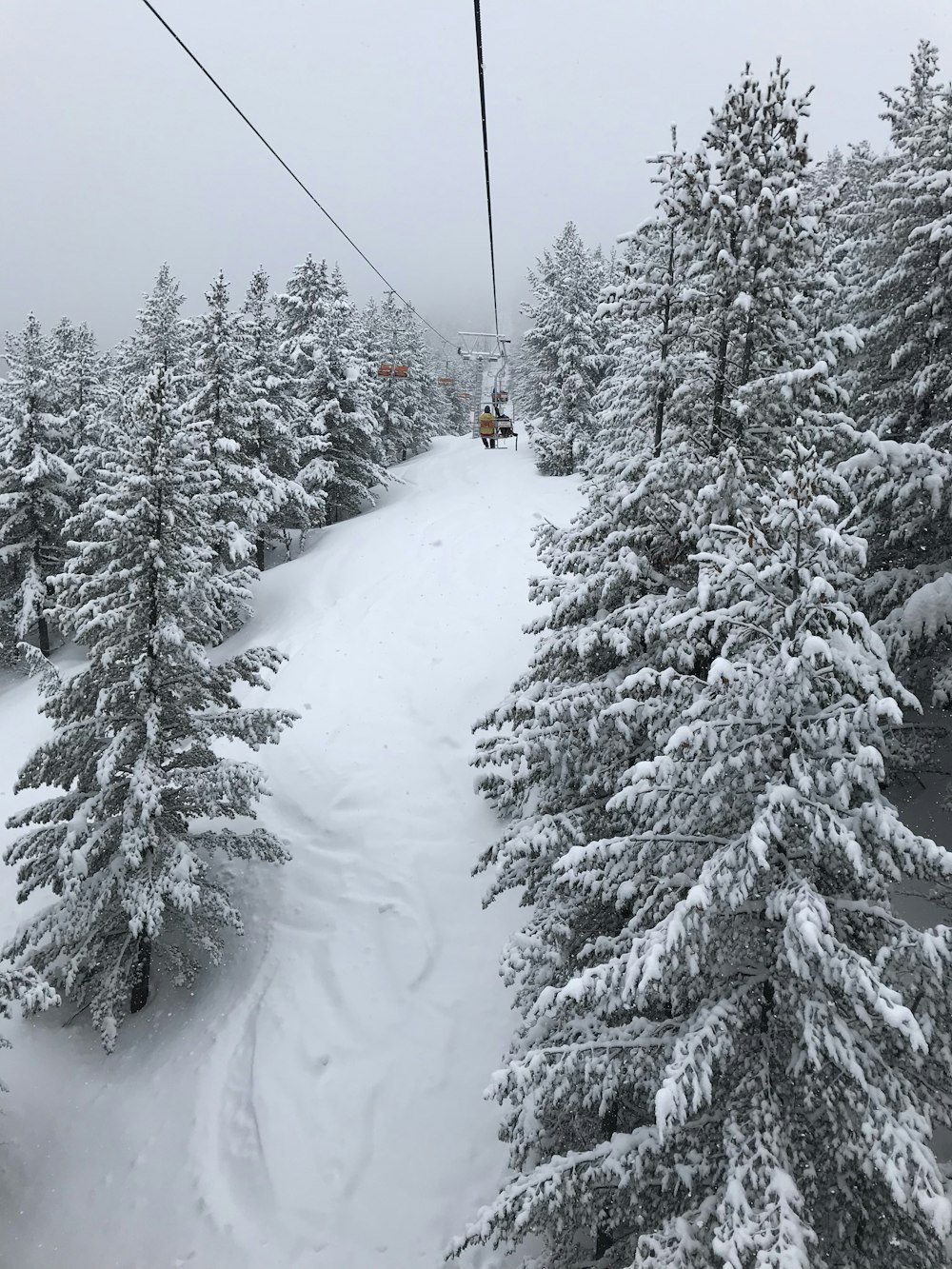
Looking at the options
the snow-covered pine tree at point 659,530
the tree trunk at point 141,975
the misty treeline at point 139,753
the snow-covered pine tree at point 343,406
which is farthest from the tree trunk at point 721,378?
the snow-covered pine tree at point 343,406

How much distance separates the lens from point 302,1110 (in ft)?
34.1

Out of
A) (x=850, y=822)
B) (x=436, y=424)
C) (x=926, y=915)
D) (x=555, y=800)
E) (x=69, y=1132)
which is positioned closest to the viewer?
(x=850, y=822)

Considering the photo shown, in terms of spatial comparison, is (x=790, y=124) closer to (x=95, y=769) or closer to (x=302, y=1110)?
(x=95, y=769)

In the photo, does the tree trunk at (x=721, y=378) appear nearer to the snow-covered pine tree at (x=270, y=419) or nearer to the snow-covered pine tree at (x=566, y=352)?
the snow-covered pine tree at (x=270, y=419)

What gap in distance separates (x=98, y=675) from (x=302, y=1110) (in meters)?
7.22

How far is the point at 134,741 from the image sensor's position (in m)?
11.1

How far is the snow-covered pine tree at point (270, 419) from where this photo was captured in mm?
25578

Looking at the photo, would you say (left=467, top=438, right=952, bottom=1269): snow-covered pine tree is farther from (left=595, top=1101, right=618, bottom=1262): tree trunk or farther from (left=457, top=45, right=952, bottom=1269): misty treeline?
(left=595, top=1101, right=618, bottom=1262): tree trunk

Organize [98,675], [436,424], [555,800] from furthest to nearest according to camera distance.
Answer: [436,424], [98,675], [555,800]

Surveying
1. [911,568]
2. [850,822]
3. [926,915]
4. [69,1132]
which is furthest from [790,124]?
[69,1132]

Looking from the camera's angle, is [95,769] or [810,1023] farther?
[95,769]

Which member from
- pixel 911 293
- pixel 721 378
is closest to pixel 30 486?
pixel 721 378

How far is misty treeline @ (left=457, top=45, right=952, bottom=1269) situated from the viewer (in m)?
4.98

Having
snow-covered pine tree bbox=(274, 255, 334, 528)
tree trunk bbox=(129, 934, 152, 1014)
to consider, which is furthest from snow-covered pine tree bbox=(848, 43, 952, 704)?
snow-covered pine tree bbox=(274, 255, 334, 528)
